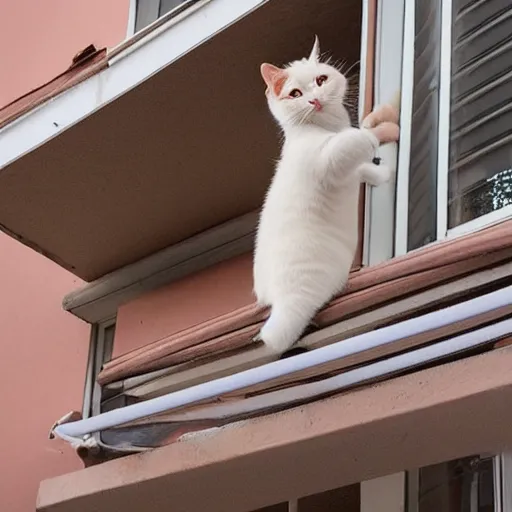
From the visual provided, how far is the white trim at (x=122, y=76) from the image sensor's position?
1415mm

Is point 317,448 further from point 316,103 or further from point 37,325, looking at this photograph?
point 37,325

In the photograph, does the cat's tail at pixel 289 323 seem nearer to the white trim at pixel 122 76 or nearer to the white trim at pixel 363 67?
the white trim at pixel 363 67

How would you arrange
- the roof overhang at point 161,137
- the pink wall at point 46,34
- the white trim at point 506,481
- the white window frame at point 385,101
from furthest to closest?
the pink wall at point 46,34 → the roof overhang at point 161,137 → the white window frame at point 385,101 → the white trim at point 506,481

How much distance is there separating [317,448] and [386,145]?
377 mm

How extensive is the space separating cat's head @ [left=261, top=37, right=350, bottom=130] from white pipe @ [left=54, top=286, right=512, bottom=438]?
31 centimetres

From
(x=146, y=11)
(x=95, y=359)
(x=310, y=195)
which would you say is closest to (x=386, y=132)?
(x=310, y=195)

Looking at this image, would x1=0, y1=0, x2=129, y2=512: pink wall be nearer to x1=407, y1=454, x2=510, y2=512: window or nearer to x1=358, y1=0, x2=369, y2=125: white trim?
x1=407, y1=454, x2=510, y2=512: window

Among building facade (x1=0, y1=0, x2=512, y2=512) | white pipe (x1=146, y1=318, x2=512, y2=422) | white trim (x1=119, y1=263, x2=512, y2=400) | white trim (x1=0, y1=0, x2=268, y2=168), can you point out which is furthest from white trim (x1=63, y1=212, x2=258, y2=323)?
white pipe (x1=146, y1=318, x2=512, y2=422)

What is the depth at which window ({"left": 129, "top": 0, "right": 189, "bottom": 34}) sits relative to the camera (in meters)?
1.74

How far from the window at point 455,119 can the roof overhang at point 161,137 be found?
0.18 metres

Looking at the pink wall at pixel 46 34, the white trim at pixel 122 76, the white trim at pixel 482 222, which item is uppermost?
the pink wall at pixel 46 34

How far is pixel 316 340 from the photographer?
1062mm

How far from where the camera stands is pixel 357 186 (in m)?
1.14

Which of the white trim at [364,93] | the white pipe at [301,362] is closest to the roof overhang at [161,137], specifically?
the white trim at [364,93]
